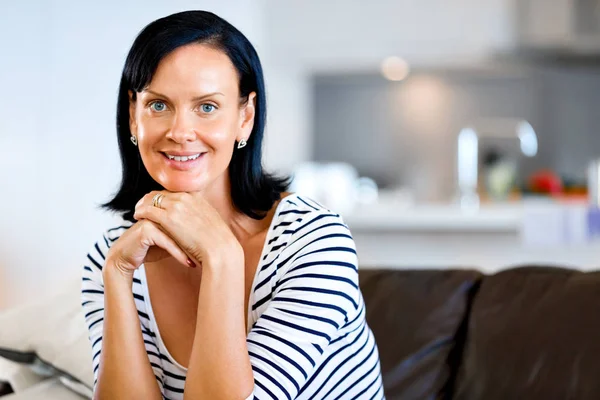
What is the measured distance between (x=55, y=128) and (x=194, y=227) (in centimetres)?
168

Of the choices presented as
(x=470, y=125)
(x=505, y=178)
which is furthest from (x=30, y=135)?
(x=470, y=125)

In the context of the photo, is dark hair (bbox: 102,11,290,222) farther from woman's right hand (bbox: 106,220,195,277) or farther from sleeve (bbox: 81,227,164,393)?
woman's right hand (bbox: 106,220,195,277)

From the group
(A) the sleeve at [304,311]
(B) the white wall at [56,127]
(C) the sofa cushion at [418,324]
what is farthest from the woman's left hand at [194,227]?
(B) the white wall at [56,127]

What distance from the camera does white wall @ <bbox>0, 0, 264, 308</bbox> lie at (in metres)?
2.66

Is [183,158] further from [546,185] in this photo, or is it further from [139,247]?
[546,185]

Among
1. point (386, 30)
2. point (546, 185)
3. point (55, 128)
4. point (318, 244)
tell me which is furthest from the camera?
point (386, 30)

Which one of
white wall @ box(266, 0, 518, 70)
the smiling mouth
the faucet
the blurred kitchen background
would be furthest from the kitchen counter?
the smiling mouth

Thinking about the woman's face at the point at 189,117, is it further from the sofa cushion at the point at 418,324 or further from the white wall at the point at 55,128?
the white wall at the point at 55,128

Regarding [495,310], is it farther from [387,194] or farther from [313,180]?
[387,194]

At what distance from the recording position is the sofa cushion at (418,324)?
177cm

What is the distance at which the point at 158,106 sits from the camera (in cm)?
129

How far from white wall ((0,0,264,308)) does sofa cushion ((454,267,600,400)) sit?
5.22 ft

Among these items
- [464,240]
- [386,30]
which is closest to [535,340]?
[464,240]

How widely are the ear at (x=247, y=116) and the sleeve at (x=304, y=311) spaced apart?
0.19m
